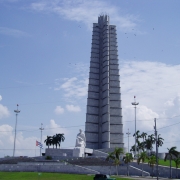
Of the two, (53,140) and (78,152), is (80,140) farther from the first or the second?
(53,140)

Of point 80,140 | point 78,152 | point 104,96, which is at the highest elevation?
point 104,96

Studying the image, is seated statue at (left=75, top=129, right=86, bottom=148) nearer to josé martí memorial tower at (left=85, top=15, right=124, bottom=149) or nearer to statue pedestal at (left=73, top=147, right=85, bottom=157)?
statue pedestal at (left=73, top=147, right=85, bottom=157)

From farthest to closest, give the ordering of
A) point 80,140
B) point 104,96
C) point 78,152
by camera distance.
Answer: point 104,96 → point 80,140 → point 78,152

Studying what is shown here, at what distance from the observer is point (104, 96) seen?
3270 inches

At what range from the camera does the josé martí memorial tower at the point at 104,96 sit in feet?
265

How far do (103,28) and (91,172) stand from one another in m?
50.4

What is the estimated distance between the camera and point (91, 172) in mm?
50062

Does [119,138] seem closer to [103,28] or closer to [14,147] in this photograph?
[14,147]

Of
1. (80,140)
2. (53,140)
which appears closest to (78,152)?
(80,140)

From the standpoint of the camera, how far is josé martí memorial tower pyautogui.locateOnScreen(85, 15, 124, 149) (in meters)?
80.6

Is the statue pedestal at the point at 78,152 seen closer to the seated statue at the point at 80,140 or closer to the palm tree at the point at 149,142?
the seated statue at the point at 80,140

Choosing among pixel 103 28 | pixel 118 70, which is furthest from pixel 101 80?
pixel 103 28

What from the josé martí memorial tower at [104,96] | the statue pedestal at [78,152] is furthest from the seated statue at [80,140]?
the josé martí memorial tower at [104,96]

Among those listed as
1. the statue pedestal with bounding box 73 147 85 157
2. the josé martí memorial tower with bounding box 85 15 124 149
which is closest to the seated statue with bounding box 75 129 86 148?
the statue pedestal with bounding box 73 147 85 157
